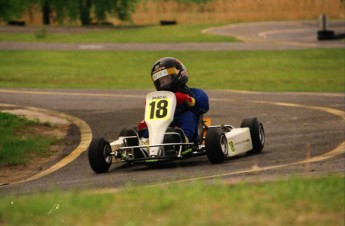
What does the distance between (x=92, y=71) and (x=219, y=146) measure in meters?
22.0

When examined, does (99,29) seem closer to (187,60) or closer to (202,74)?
(187,60)

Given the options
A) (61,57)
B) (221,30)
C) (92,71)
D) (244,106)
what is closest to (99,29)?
(221,30)

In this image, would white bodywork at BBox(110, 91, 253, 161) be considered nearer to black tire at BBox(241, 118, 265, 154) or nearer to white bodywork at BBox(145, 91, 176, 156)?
white bodywork at BBox(145, 91, 176, 156)

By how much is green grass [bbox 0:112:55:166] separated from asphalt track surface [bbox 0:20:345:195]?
0.55 metres

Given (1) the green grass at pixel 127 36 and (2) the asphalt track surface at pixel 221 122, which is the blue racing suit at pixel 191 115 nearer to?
(2) the asphalt track surface at pixel 221 122

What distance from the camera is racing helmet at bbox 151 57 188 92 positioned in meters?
14.1

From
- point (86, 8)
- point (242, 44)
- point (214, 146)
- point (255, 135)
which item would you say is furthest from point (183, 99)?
point (86, 8)

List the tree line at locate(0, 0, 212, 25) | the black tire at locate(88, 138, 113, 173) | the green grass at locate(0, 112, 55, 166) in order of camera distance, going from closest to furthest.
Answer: the black tire at locate(88, 138, 113, 173) < the green grass at locate(0, 112, 55, 166) < the tree line at locate(0, 0, 212, 25)

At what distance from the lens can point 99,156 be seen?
13211 mm

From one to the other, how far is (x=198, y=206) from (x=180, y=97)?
6.33 m

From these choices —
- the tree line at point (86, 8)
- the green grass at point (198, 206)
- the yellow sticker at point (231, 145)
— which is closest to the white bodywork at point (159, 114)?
the yellow sticker at point (231, 145)

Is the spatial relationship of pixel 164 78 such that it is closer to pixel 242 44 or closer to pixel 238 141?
pixel 238 141

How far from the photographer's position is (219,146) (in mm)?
13117

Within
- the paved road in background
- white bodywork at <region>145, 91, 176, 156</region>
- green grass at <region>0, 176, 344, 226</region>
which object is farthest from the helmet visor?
the paved road in background
